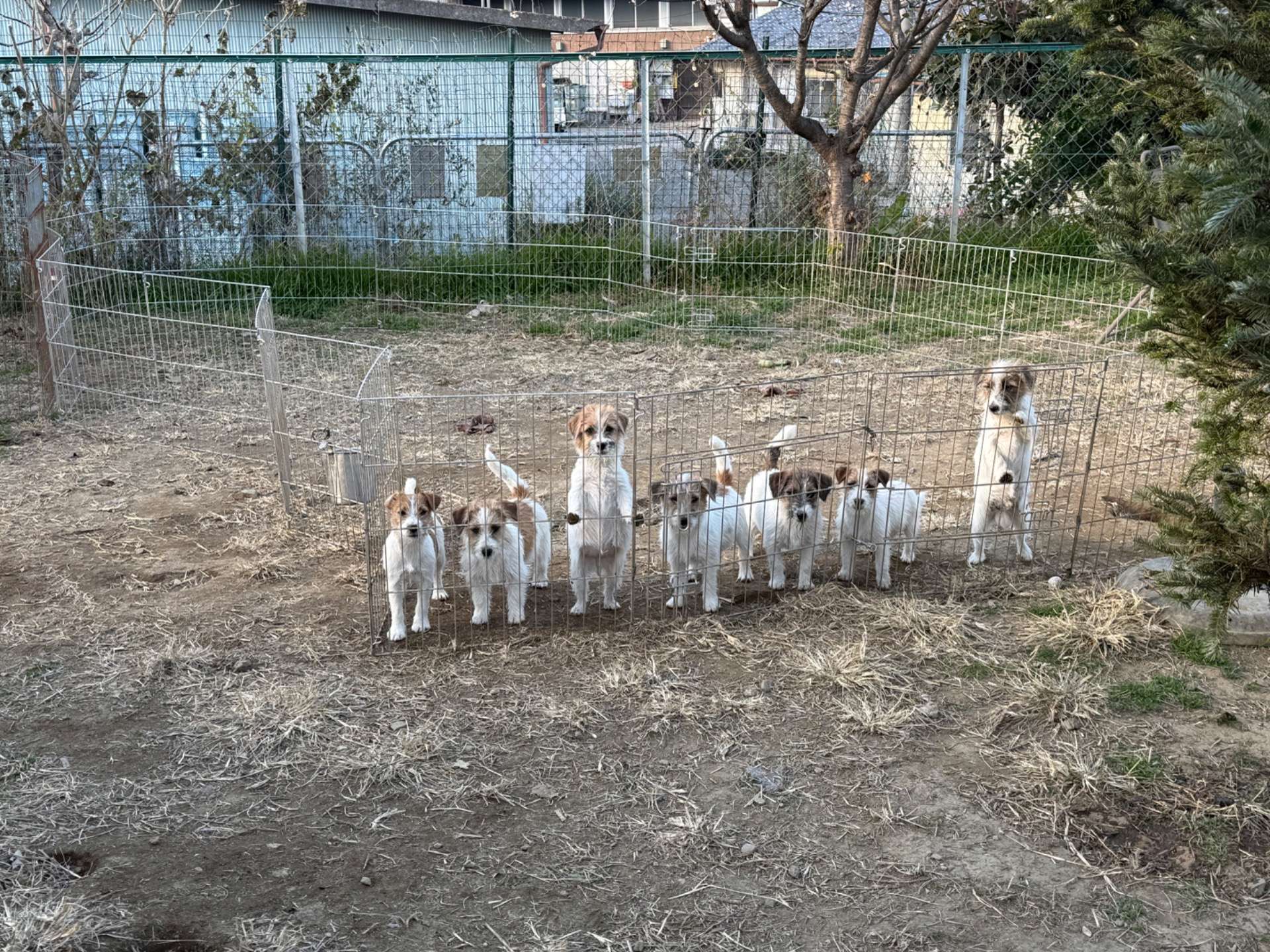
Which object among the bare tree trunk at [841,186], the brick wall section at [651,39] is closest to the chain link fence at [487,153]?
the bare tree trunk at [841,186]

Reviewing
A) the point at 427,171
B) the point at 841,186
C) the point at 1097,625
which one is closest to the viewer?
the point at 1097,625

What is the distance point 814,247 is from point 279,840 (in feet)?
30.1

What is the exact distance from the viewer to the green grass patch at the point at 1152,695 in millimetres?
4715

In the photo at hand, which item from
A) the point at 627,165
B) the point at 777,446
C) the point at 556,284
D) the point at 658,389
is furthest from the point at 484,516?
the point at 627,165

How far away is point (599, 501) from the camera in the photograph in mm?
5504

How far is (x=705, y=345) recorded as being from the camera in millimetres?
10484

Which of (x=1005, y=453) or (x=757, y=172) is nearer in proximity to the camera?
(x=1005, y=453)

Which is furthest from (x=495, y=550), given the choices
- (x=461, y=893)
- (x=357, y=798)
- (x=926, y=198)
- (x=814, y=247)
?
(x=926, y=198)

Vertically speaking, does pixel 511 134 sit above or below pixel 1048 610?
above

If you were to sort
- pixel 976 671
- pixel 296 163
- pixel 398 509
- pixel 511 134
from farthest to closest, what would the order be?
pixel 511 134 → pixel 296 163 → pixel 398 509 → pixel 976 671

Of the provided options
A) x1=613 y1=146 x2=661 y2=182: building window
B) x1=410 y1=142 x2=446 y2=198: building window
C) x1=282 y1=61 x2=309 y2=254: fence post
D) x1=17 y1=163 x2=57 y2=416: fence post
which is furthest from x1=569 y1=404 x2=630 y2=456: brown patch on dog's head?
x1=410 y1=142 x2=446 y2=198: building window

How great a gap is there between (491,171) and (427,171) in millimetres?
783

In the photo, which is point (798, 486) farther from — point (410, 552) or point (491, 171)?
point (491, 171)

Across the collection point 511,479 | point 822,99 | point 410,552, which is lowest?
point 410,552
